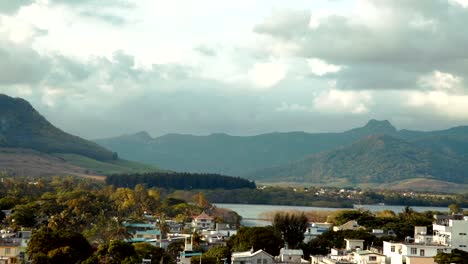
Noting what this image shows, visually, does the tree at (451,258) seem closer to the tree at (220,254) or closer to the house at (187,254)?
the tree at (220,254)

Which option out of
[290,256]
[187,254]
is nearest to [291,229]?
[290,256]

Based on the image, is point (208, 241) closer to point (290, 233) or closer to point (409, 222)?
point (290, 233)

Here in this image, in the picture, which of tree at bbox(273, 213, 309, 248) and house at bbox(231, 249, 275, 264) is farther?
tree at bbox(273, 213, 309, 248)

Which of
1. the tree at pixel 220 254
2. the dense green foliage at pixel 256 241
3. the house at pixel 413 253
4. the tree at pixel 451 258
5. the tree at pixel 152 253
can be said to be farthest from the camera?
the dense green foliage at pixel 256 241

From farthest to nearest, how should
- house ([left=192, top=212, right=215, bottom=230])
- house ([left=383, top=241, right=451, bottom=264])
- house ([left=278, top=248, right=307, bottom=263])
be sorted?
house ([left=192, top=212, right=215, bottom=230]) < house ([left=278, top=248, right=307, bottom=263]) < house ([left=383, top=241, right=451, bottom=264])

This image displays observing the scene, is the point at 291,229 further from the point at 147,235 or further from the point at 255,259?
the point at 255,259

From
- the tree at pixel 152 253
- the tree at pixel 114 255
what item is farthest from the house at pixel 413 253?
A: the tree at pixel 114 255

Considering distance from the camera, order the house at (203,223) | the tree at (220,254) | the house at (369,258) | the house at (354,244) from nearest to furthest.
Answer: the house at (369,258) < the tree at (220,254) < the house at (354,244) < the house at (203,223)

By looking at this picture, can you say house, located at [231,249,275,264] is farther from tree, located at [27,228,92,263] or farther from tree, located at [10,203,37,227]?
tree, located at [10,203,37,227]

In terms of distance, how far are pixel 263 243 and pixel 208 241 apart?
18.0 m

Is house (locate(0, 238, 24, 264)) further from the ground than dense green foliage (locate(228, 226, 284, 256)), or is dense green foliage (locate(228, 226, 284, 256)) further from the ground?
dense green foliage (locate(228, 226, 284, 256))

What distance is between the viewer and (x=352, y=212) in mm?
133750

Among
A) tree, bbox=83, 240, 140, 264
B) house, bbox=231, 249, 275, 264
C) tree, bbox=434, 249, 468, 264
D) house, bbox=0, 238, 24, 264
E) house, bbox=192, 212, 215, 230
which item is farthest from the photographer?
house, bbox=192, 212, 215, 230

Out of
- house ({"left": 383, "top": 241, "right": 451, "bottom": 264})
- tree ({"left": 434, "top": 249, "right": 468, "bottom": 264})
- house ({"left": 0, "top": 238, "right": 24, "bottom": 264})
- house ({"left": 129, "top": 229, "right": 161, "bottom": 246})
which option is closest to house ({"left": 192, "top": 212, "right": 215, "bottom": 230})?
house ({"left": 129, "top": 229, "right": 161, "bottom": 246})
